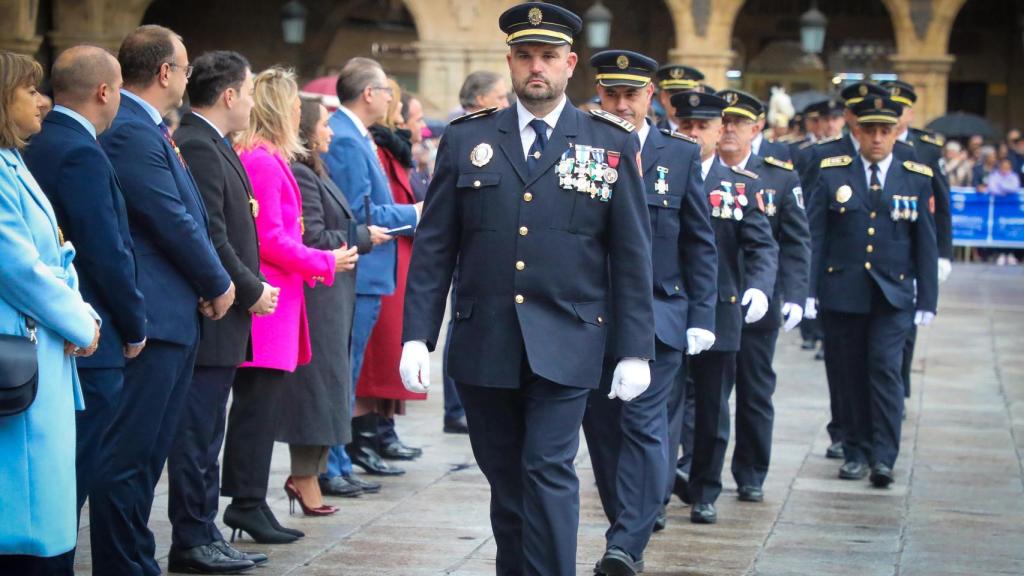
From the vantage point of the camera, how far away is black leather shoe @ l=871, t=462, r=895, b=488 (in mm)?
8781

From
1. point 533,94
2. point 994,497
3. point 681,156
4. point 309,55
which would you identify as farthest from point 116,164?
point 309,55

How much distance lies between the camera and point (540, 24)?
5.41m

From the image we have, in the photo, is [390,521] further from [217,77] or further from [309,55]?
[309,55]

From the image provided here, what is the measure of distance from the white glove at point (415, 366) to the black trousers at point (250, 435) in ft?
5.21

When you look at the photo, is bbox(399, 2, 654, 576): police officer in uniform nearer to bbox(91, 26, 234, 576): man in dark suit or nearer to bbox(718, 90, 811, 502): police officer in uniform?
bbox(91, 26, 234, 576): man in dark suit

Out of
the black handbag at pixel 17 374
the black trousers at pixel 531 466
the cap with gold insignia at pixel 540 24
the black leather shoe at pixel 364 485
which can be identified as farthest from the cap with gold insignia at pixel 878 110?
the black handbag at pixel 17 374

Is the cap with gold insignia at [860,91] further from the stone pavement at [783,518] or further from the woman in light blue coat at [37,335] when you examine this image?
the woman in light blue coat at [37,335]

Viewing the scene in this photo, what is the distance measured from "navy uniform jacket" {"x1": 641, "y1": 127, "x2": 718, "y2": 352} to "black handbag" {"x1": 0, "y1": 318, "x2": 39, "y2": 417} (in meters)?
2.73

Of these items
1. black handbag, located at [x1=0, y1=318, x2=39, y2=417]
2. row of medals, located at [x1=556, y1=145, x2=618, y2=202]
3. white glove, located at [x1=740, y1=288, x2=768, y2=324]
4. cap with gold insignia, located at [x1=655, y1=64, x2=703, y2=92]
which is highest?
cap with gold insignia, located at [x1=655, y1=64, x2=703, y2=92]

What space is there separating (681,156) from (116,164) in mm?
2268

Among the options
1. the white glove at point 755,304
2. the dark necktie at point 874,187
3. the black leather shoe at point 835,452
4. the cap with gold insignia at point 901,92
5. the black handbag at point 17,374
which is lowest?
the black leather shoe at point 835,452

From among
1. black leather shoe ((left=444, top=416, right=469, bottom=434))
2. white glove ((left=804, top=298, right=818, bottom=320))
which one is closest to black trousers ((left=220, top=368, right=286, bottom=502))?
white glove ((left=804, top=298, right=818, bottom=320))

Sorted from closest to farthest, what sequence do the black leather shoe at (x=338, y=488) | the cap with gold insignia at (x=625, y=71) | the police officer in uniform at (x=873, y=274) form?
the cap with gold insignia at (x=625, y=71) < the black leather shoe at (x=338, y=488) < the police officer in uniform at (x=873, y=274)

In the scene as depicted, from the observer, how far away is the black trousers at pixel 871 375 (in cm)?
888
